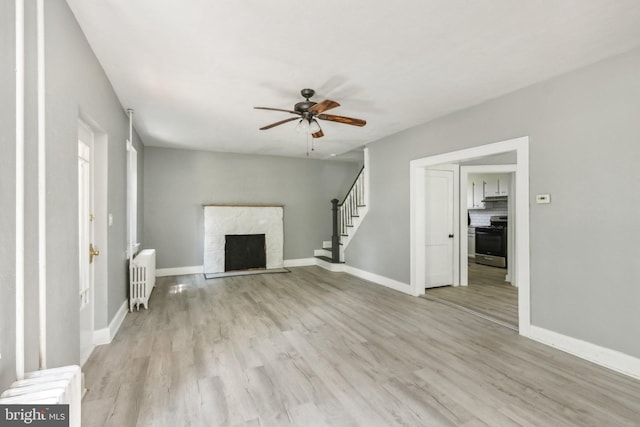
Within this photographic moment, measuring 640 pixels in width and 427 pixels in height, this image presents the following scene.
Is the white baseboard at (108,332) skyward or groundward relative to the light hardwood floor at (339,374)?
skyward

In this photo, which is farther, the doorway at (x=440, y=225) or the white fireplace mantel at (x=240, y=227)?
the white fireplace mantel at (x=240, y=227)

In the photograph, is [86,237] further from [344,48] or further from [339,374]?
[344,48]

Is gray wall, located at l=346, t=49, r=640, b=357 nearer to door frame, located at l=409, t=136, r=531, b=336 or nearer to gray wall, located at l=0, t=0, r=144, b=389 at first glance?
door frame, located at l=409, t=136, r=531, b=336

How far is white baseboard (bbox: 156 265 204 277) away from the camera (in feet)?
20.5

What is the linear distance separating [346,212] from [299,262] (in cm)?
177

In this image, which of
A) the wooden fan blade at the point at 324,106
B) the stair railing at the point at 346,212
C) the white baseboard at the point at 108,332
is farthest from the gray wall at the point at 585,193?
the white baseboard at the point at 108,332

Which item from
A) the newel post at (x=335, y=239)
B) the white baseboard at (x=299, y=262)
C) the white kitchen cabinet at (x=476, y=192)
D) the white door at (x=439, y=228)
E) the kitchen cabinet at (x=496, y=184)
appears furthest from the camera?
the white kitchen cabinet at (x=476, y=192)

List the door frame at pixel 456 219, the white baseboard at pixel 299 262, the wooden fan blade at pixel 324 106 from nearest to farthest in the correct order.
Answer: the wooden fan blade at pixel 324 106 → the door frame at pixel 456 219 → the white baseboard at pixel 299 262

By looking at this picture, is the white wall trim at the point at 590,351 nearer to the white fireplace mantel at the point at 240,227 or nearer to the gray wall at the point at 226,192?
the white fireplace mantel at the point at 240,227

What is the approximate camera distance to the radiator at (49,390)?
1.12 metres

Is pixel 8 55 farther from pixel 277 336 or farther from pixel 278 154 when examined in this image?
pixel 278 154

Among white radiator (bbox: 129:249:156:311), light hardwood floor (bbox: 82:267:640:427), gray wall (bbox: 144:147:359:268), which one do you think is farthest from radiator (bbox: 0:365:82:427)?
gray wall (bbox: 144:147:359:268)

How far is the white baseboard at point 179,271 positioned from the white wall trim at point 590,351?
5.99m
